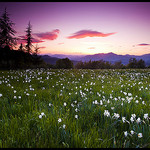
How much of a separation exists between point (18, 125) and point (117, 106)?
2732 millimetres

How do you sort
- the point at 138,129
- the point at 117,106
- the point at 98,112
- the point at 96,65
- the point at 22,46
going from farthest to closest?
the point at 96,65
the point at 22,46
the point at 117,106
the point at 98,112
the point at 138,129

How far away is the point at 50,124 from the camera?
2.46m

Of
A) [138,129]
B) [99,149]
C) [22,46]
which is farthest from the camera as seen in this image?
[22,46]

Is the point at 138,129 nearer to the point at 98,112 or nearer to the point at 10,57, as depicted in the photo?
the point at 98,112

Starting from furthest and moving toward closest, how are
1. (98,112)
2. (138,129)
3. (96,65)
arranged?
(96,65) < (98,112) < (138,129)

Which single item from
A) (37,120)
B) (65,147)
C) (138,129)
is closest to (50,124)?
(37,120)

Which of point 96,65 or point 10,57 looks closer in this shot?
point 10,57

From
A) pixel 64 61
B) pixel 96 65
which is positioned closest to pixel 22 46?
pixel 64 61

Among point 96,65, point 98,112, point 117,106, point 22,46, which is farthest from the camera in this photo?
point 96,65

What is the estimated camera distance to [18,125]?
2482 mm

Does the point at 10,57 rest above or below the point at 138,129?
above

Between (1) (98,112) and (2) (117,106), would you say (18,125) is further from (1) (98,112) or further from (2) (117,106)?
(2) (117,106)

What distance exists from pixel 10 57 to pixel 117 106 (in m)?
34.7

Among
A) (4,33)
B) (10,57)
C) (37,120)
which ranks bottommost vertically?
(37,120)
